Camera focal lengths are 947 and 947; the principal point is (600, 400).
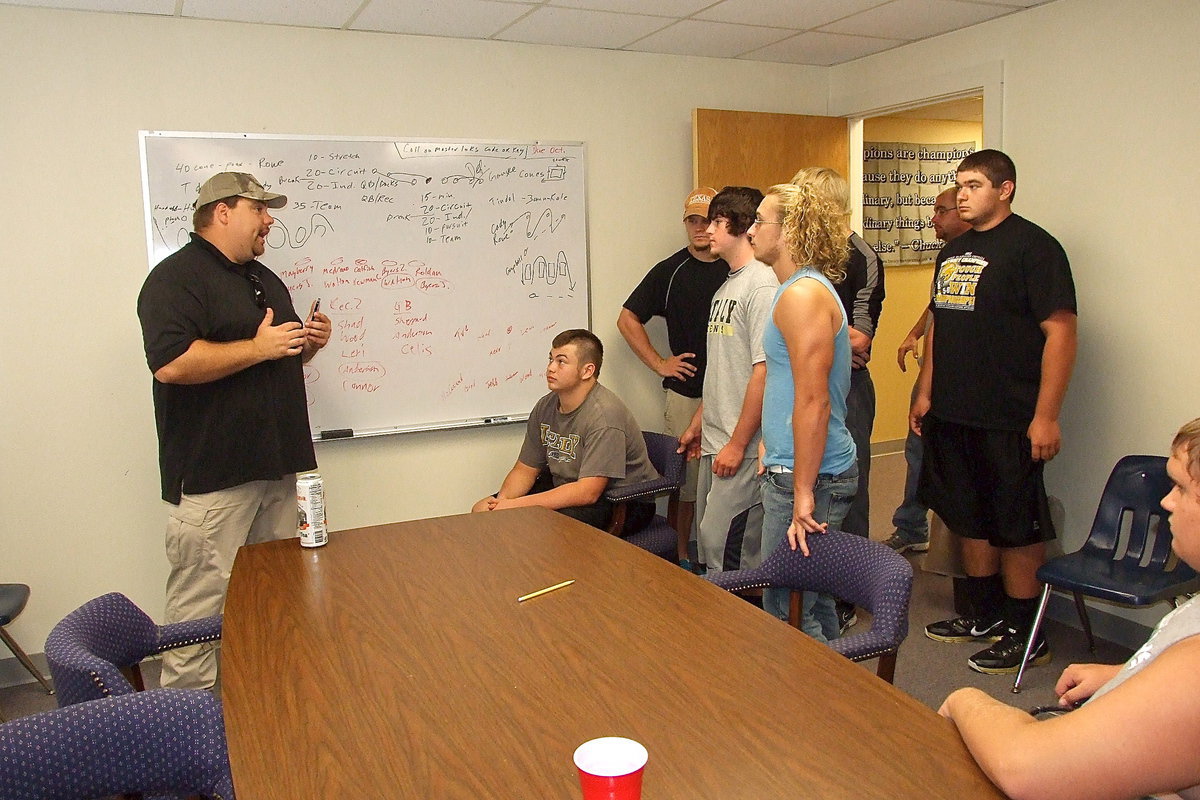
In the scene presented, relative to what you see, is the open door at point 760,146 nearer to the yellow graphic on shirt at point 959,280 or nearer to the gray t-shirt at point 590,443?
the yellow graphic on shirt at point 959,280

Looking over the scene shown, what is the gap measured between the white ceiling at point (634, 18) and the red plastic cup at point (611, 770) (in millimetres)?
3021

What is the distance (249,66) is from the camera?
3641mm

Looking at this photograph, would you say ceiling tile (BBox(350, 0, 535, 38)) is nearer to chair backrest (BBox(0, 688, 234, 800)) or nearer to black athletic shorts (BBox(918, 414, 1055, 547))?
black athletic shorts (BBox(918, 414, 1055, 547))

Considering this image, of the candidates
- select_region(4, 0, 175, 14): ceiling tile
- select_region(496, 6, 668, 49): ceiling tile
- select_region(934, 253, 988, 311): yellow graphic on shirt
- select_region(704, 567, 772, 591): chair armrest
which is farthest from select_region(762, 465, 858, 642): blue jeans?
select_region(4, 0, 175, 14): ceiling tile

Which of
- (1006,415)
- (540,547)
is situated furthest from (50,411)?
(1006,415)

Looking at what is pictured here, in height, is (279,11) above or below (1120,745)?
above

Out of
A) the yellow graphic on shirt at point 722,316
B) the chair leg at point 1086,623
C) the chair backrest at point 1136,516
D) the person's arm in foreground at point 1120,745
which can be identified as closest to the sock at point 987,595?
the chair leg at point 1086,623

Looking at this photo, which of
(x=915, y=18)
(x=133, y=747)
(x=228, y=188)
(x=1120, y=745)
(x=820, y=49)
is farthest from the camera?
(x=820, y=49)

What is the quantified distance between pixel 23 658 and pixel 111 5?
2287 mm

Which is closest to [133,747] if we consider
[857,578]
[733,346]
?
[857,578]

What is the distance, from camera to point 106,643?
1.83 meters

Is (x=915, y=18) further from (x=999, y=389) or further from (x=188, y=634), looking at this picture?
(x=188, y=634)

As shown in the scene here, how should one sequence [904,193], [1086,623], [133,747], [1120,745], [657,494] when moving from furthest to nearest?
[904,193], [1086,623], [657,494], [133,747], [1120,745]

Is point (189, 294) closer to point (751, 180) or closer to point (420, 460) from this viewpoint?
point (420, 460)
